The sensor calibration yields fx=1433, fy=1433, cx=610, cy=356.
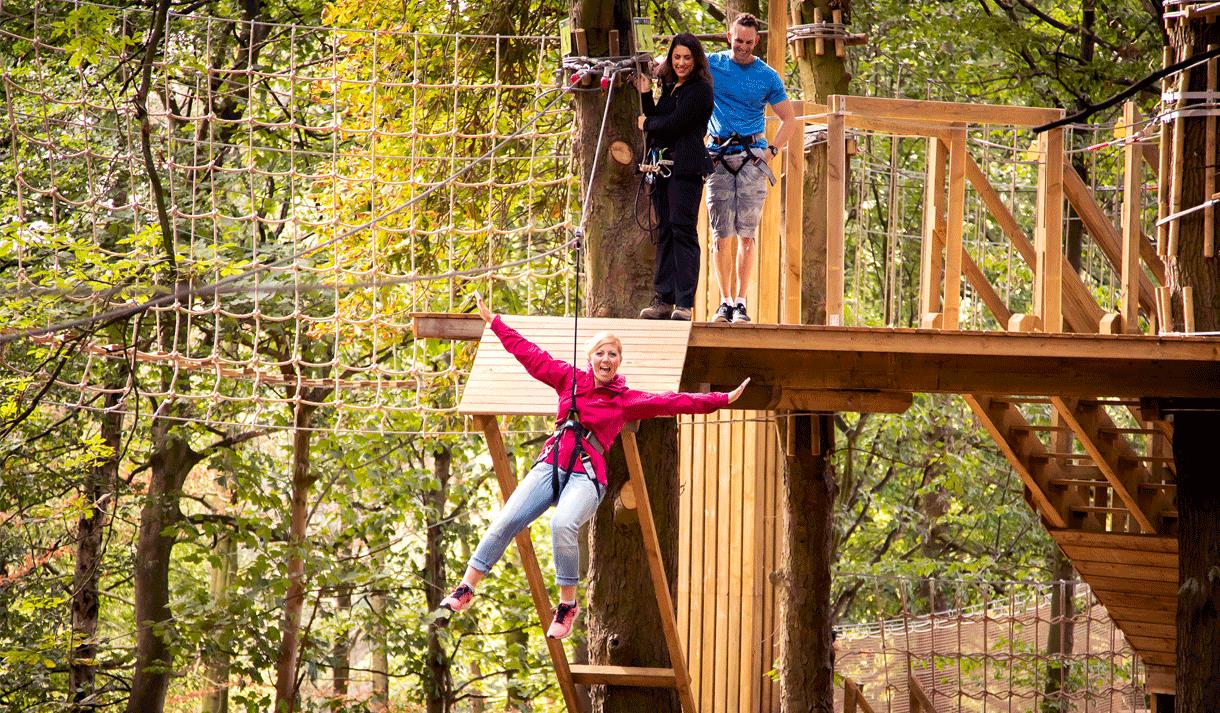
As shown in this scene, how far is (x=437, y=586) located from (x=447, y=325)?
7.34 m

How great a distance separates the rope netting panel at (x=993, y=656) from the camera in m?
7.99

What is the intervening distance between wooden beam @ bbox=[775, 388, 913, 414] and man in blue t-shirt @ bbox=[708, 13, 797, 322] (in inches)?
20.0

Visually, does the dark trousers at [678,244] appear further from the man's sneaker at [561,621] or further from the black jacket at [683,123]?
the man's sneaker at [561,621]

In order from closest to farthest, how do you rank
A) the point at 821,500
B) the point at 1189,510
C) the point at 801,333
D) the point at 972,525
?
1. the point at 801,333
2. the point at 1189,510
3. the point at 821,500
4. the point at 972,525

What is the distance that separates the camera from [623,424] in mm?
4059

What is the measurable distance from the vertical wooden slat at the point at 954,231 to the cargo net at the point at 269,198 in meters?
1.73

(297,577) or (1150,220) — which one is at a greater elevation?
(1150,220)

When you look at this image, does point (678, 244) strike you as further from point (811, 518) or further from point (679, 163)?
point (811, 518)

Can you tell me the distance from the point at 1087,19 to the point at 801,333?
629cm

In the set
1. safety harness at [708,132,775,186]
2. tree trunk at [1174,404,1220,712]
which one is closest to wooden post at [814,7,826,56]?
safety harness at [708,132,775,186]

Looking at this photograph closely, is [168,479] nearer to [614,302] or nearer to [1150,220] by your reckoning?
[614,302]

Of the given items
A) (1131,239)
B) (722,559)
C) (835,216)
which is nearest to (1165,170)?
(1131,239)

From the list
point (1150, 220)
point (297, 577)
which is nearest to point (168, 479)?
point (297, 577)

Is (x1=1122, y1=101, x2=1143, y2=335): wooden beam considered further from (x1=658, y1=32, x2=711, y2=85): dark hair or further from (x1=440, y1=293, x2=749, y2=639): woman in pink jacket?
(x1=440, y1=293, x2=749, y2=639): woman in pink jacket
